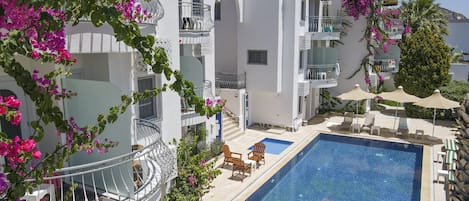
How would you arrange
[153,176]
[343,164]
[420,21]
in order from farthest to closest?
[420,21]
[343,164]
[153,176]

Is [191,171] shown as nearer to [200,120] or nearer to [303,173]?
[200,120]

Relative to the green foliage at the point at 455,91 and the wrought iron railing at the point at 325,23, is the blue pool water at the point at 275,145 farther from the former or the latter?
the green foliage at the point at 455,91

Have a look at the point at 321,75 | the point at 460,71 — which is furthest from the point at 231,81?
the point at 460,71

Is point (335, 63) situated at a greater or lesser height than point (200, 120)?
greater

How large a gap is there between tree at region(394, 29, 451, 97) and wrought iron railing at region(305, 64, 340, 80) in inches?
326

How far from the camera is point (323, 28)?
30.8 metres

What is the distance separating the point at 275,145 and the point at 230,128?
3.71 metres

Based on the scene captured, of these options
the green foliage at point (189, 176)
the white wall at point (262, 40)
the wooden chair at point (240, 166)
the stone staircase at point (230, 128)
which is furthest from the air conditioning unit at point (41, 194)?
the white wall at point (262, 40)

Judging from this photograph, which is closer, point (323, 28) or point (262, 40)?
point (262, 40)

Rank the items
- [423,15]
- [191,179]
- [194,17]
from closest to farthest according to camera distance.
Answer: [191,179] < [194,17] < [423,15]

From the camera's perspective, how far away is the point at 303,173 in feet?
69.2

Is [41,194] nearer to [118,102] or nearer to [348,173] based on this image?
[118,102]

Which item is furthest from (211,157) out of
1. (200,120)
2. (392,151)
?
(392,151)

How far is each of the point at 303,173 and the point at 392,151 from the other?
8.56m
